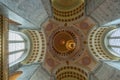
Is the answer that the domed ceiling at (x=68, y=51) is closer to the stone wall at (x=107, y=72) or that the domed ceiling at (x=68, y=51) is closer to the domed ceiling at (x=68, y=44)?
the domed ceiling at (x=68, y=44)

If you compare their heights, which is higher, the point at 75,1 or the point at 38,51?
the point at 75,1

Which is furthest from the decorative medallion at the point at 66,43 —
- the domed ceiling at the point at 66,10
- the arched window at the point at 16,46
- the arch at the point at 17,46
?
the arched window at the point at 16,46

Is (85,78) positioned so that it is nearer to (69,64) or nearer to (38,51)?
(69,64)

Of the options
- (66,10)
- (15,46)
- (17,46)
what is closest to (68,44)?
(66,10)

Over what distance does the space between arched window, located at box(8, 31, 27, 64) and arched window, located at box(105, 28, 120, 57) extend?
8.17 m

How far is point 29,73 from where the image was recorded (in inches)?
766

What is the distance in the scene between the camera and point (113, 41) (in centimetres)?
2331

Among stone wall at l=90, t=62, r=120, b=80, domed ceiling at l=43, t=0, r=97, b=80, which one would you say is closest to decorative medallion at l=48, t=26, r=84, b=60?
domed ceiling at l=43, t=0, r=97, b=80

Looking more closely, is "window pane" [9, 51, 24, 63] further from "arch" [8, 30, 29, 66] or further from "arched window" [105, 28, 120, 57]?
"arched window" [105, 28, 120, 57]

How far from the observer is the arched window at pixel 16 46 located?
19062 mm

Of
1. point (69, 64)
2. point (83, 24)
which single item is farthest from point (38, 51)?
point (83, 24)

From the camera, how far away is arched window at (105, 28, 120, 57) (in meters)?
22.5

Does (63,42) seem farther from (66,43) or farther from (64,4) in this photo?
(64,4)

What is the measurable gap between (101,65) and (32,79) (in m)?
6.21
